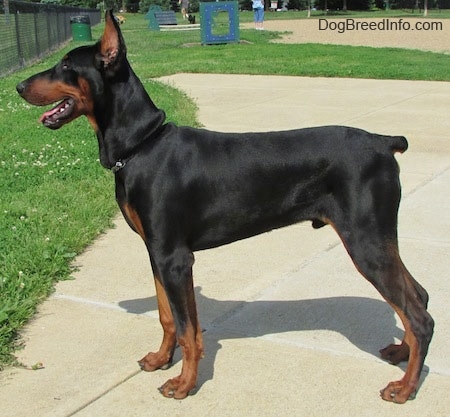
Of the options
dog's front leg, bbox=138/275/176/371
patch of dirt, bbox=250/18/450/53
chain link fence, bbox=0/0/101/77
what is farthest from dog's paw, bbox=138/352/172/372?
patch of dirt, bbox=250/18/450/53

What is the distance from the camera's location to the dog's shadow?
→ 4.11m

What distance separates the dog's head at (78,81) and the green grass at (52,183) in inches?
53.3

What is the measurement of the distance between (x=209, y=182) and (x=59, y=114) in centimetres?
78

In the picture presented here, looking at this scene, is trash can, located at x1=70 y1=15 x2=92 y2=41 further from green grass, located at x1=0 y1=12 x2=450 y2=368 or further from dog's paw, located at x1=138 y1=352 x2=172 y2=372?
dog's paw, located at x1=138 y1=352 x2=172 y2=372

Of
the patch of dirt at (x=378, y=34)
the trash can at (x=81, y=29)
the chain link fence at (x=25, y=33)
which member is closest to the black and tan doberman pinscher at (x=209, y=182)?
the chain link fence at (x=25, y=33)

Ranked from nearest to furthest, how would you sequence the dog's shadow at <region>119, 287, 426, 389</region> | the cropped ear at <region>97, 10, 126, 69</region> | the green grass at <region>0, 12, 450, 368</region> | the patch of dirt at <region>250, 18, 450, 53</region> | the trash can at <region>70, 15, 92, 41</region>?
the cropped ear at <region>97, 10, 126, 69</region> → the dog's shadow at <region>119, 287, 426, 389</region> → the green grass at <region>0, 12, 450, 368</region> → the patch of dirt at <region>250, 18, 450, 53</region> → the trash can at <region>70, 15, 92, 41</region>

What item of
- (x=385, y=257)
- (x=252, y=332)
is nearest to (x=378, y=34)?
(x=252, y=332)

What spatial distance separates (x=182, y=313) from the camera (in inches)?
135

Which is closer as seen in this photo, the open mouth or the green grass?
the open mouth

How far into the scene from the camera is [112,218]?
20.6ft

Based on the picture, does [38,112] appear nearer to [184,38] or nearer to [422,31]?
[184,38]

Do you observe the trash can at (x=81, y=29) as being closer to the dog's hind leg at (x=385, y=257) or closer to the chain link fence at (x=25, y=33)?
the chain link fence at (x=25, y=33)

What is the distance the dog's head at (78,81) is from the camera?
135 inches

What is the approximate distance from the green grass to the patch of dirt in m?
7.04
